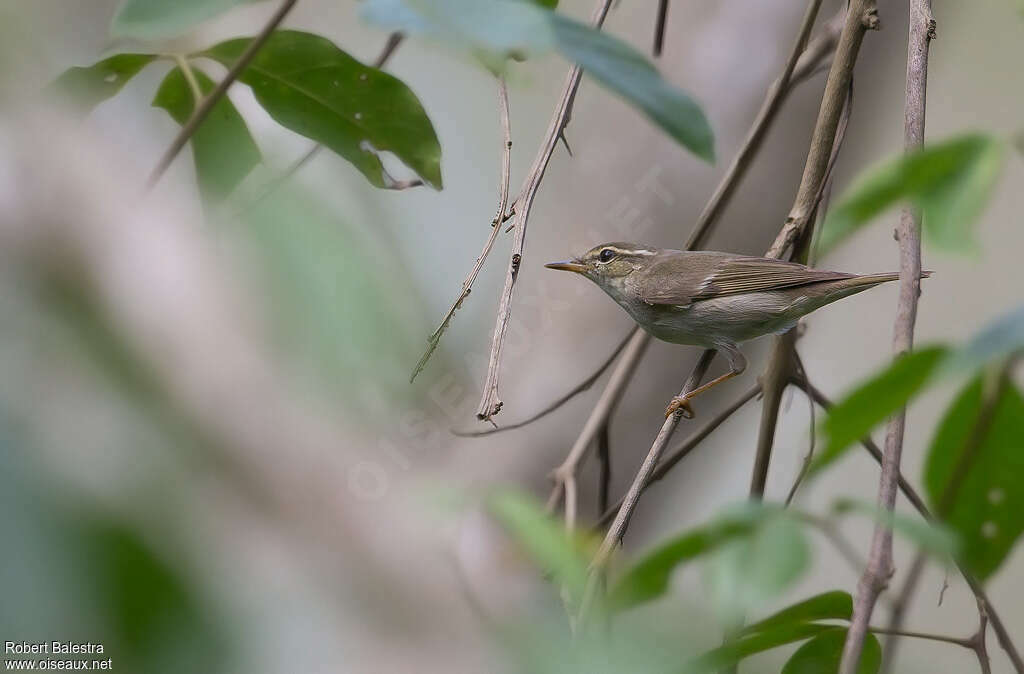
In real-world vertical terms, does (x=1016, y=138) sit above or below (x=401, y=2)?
below

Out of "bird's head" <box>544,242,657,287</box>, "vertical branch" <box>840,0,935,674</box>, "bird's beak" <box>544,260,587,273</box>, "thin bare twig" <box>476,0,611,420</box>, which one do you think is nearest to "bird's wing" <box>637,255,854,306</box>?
"bird's head" <box>544,242,657,287</box>

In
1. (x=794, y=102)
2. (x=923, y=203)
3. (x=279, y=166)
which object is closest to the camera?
(x=923, y=203)

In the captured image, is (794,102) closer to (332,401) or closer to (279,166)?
(279,166)

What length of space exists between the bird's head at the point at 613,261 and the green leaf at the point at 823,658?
2.23 metres

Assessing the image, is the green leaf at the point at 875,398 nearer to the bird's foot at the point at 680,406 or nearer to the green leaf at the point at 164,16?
the green leaf at the point at 164,16

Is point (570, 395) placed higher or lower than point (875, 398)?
lower

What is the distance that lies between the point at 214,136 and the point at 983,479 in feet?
6.00

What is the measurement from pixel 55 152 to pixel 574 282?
4.07 metres

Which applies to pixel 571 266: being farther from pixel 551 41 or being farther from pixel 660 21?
pixel 551 41

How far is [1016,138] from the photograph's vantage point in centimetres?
129

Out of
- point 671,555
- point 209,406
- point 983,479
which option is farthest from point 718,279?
point 209,406

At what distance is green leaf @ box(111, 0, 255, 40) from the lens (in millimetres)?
1186

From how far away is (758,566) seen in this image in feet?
3.17

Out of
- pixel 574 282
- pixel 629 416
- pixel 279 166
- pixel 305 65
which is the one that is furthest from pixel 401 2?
pixel 574 282
